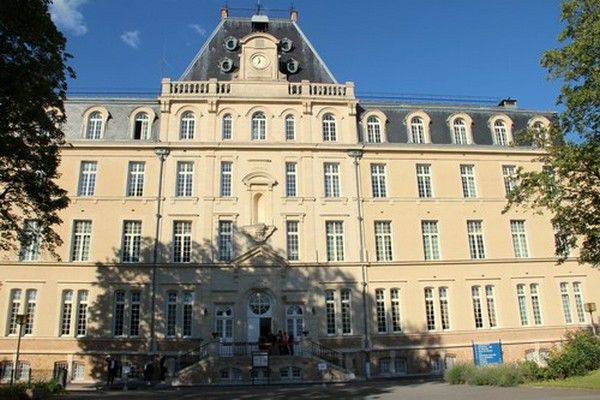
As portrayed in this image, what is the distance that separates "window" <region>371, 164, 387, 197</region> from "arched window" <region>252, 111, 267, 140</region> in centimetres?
727

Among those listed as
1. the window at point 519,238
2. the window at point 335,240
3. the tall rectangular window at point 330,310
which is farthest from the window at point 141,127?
the window at point 519,238

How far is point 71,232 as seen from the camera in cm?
3038

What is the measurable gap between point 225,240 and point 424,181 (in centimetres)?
1335

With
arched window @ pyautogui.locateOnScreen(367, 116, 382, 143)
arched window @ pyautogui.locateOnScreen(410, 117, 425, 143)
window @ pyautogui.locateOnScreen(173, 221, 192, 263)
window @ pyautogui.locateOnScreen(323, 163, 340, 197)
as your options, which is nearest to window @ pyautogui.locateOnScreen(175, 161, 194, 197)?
window @ pyautogui.locateOnScreen(173, 221, 192, 263)

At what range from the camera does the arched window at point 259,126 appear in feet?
108

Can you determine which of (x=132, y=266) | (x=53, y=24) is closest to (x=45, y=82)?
(x=53, y=24)

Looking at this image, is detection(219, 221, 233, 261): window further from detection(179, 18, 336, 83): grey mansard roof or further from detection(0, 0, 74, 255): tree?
detection(0, 0, 74, 255): tree

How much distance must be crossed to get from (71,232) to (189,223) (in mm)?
6775

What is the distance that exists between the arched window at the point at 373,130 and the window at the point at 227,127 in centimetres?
894

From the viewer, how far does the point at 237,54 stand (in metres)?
35.6

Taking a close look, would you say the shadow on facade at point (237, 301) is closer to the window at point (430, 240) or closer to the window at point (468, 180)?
the window at point (430, 240)

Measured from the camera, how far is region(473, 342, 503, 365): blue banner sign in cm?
2272

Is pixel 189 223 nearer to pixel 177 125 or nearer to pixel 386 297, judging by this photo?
pixel 177 125

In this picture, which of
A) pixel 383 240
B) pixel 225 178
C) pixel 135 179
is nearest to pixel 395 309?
pixel 383 240
